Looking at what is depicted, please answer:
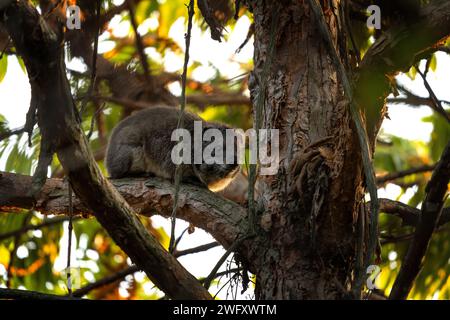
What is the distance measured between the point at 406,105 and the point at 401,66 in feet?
8.71

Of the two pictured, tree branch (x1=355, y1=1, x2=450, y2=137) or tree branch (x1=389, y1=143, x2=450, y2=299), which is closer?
tree branch (x1=389, y1=143, x2=450, y2=299)

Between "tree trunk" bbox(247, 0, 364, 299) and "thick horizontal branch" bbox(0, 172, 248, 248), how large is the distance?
→ 248 mm

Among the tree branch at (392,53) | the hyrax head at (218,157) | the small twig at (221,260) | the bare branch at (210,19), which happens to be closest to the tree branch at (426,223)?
the tree branch at (392,53)

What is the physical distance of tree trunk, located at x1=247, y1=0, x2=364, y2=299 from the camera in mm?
3262

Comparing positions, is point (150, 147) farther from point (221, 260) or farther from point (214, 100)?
point (221, 260)

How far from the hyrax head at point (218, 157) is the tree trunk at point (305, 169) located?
2870mm

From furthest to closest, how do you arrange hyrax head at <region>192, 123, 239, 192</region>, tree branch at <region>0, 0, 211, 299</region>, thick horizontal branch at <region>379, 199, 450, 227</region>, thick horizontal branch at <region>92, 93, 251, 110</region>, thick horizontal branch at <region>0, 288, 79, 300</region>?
thick horizontal branch at <region>92, 93, 251, 110</region> < hyrax head at <region>192, 123, 239, 192</region> < thick horizontal branch at <region>379, 199, 450, 227</region> < thick horizontal branch at <region>0, 288, 79, 300</region> < tree branch at <region>0, 0, 211, 299</region>

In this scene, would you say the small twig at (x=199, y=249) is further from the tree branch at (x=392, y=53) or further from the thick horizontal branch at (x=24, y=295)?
the thick horizontal branch at (x=24, y=295)

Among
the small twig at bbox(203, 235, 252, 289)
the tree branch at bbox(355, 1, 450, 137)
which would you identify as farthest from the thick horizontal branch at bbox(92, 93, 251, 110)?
the small twig at bbox(203, 235, 252, 289)

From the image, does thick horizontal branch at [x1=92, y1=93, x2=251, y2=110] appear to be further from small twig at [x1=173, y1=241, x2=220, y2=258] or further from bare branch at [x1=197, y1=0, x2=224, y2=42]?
bare branch at [x1=197, y1=0, x2=224, y2=42]

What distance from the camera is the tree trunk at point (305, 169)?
3262mm

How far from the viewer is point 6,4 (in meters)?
2.35

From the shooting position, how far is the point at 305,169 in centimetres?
332

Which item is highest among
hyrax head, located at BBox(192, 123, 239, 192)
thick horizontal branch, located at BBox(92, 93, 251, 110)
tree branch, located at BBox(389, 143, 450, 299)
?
thick horizontal branch, located at BBox(92, 93, 251, 110)
